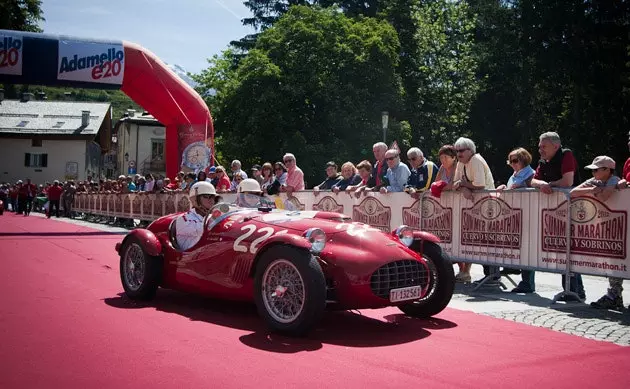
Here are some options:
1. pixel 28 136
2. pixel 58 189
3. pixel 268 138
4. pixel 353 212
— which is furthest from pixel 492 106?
pixel 28 136

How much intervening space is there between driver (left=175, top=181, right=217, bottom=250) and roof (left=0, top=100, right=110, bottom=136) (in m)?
62.8

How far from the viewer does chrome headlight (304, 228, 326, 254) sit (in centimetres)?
575

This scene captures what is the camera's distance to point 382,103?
3816 centimetres

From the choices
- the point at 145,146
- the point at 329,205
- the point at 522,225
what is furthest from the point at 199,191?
the point at 145,146

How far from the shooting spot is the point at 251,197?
7559 millimetres

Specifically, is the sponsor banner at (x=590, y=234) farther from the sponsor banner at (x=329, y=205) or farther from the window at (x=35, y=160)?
the window at (x=35, y=160)

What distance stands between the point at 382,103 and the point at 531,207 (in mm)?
30308

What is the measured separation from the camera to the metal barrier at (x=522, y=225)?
24.4ft

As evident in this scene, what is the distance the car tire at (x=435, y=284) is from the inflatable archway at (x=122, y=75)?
54.1 ft

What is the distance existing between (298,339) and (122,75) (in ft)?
56.2

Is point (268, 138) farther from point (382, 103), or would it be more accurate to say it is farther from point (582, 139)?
point (582, 139)

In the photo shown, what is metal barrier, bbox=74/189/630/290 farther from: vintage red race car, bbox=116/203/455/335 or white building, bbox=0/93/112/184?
white building, bbox=0/93/112/184

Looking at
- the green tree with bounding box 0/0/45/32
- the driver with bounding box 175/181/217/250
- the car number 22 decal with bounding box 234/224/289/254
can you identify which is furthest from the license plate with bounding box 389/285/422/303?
the green tree with bounding box 0/0/45/32

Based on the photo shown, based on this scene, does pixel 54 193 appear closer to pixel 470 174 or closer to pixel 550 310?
pixel 470 174
